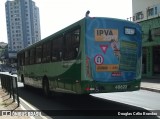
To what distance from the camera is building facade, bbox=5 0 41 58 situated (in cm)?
14775

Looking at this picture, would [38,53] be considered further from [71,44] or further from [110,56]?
[110,56]

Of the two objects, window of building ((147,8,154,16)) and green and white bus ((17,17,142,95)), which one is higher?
window of building ((147,8,154,16))

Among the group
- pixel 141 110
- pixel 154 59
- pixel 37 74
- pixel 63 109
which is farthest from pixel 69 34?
pixel 154 59

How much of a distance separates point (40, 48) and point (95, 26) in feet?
22.4

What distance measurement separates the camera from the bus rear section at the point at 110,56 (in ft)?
36.0

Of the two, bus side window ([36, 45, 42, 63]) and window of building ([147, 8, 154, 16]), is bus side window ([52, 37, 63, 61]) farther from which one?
window of building ([147, 8, 154, 16])

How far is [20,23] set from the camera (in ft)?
488

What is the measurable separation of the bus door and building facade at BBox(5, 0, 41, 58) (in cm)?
13817

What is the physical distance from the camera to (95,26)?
11.1 meters

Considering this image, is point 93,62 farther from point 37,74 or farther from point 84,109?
point 37,74

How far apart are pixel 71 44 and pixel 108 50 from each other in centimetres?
153

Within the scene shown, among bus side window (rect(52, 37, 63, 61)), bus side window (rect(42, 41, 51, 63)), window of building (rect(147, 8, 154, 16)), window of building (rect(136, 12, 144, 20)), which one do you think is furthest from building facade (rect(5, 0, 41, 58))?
bus side window (rect(52, 37, 63, 61))

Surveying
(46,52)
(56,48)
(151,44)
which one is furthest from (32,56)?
(151,44)

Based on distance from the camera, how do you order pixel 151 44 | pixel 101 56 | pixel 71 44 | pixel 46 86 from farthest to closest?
pixel 151 44
pixel 46 86
pixel 71 44
pixel 101 56
